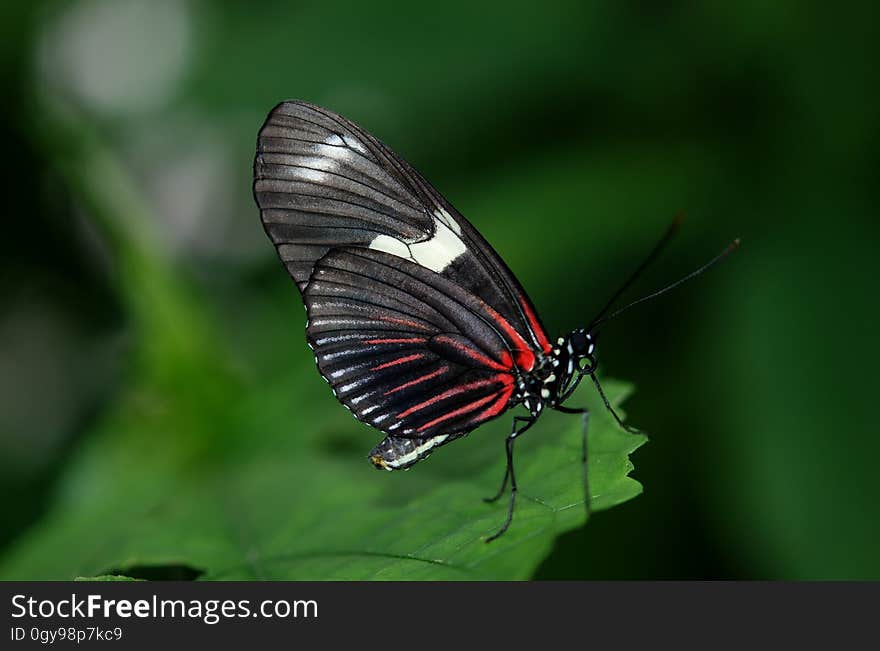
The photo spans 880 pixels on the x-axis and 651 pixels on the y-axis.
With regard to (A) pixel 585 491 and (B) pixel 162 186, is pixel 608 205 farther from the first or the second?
(B) pixel 162 186

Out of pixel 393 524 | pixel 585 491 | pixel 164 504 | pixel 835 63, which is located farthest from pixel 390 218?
pixel 835 63

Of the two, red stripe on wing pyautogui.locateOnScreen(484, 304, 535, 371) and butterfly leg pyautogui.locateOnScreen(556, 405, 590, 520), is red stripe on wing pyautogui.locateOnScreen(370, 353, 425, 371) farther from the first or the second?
butterfly leg pyautogui.locateOnScreen(556, 405, 590, 520)

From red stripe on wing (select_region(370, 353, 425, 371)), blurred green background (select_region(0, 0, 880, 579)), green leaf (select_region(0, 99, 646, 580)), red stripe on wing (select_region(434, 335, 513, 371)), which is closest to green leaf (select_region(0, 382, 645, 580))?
green leaf (select_region(0, 99, 646, 580))

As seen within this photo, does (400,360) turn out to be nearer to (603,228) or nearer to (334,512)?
(334,512)

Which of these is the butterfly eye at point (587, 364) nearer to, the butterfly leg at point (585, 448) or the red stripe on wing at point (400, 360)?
the butterfly leg at point (585, 448)

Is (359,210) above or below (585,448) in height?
above

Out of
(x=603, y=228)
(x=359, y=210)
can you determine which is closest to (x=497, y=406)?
(x=359, y=210)
